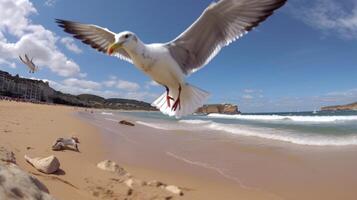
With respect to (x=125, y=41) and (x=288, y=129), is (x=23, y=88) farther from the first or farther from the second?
(x=125, y=41)

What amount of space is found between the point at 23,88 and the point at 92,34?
2865 inches

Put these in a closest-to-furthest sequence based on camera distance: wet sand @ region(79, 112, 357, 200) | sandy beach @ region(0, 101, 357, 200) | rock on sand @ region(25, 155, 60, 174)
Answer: rock on sand @ region(25, 155, 60, 174) < sandy beach @ region(0, 101, 357, 200) < wet sand @ region(79, 112, 357, 200)

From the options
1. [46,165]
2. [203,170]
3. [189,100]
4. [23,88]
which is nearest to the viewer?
[46,165]

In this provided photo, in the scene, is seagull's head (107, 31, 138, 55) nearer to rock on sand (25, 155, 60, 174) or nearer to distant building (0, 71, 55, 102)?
rock on sand (25, 155, 60, 174)

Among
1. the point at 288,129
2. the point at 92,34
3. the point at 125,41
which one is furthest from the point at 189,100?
the point at 288,129

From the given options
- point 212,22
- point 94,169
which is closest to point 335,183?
point 212,22

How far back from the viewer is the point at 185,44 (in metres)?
4.87

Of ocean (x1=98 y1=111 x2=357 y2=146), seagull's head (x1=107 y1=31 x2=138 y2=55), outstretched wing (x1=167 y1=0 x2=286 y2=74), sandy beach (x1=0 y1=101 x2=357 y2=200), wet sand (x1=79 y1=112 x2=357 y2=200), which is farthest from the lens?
ocean (x1=98 y1=111 x2=357 y2=146)

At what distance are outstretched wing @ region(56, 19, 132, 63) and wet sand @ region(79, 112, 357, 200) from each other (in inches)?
89.3

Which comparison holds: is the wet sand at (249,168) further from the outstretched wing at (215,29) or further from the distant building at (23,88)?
the distant building at (23,88)

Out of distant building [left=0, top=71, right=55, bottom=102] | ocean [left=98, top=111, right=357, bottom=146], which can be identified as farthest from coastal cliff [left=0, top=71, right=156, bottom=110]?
ocean [left=98, top=111, right=357, bottom=146]

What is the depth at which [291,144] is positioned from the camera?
10.8m

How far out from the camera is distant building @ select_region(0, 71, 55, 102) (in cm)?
6506

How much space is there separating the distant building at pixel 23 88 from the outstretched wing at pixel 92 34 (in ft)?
207
